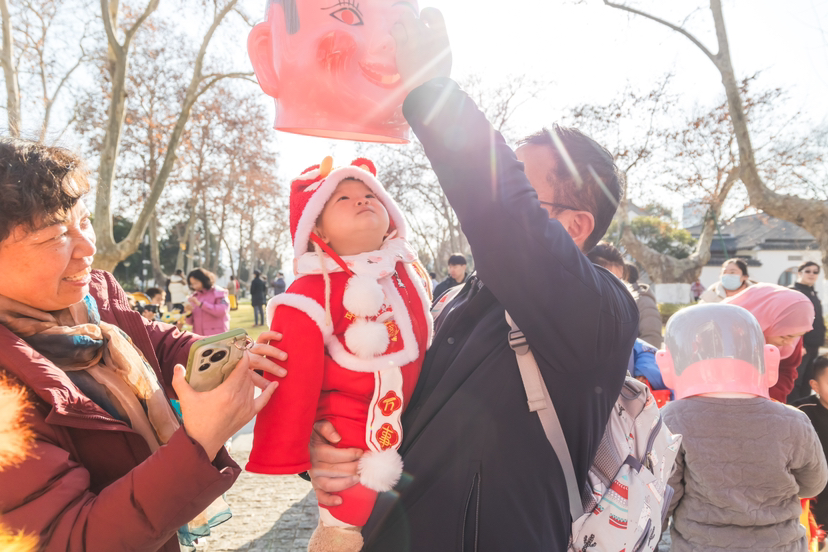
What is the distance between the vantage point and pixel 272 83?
5.42 ft

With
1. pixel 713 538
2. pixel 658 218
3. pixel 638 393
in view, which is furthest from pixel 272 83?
pixel 658 218

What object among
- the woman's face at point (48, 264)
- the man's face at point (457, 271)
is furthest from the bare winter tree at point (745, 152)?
the woman's face at point (48, 264)

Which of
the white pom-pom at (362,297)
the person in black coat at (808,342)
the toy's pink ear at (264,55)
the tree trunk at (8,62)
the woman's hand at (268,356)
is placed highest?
the tree trunk at (8,62)

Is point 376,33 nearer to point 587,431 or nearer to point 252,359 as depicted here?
point 252,359

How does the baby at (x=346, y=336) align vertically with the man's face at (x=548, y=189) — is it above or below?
below

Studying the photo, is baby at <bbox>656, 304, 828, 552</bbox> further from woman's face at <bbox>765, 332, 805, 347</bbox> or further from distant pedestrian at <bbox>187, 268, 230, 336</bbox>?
distant pedestrian at <bbox>187, 268, 230, 336</bbox>

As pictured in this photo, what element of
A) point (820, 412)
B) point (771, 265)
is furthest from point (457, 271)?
point (771, 265)

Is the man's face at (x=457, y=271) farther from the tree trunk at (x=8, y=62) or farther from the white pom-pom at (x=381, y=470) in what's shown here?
the tree trunk at (x=8, y=62)

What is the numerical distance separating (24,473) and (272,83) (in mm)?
1242

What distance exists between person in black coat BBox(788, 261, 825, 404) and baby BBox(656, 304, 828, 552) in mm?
1568

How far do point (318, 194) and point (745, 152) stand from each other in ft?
33.8

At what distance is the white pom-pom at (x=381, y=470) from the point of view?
1377mm

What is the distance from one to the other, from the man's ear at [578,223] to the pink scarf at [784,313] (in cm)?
259

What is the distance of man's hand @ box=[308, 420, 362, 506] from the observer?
1.45 meters
